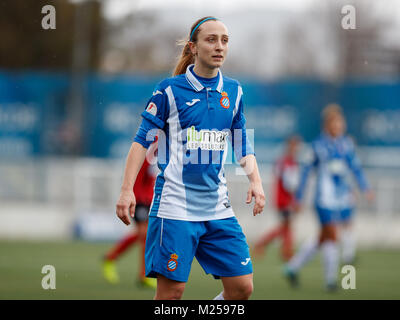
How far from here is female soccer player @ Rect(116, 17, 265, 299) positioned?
5.26 m

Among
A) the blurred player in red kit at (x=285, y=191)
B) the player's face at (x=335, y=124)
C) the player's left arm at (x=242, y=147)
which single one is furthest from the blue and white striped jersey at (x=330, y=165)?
the player's left arm at (x=242, y=147)

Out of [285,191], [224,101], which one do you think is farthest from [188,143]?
[285,191]

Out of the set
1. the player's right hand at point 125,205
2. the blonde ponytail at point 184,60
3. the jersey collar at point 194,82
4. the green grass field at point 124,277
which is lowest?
the green grass field at point 124,277

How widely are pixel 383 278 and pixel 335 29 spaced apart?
15969 mm

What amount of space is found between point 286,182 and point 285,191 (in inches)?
6.5

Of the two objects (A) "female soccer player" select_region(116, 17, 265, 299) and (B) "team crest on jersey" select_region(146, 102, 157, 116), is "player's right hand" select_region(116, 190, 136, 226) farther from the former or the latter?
(B) "team crest on jersey" select_region(146, 102, 157, 116)

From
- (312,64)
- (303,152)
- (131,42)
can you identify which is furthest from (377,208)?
(131,42)

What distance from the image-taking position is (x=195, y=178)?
533 centimetres

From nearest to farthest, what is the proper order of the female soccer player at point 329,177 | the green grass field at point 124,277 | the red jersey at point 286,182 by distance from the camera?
1. the green grass field at point 124,277
2. the female soccer player at point 329,177
3. the red jersey at point 286,182

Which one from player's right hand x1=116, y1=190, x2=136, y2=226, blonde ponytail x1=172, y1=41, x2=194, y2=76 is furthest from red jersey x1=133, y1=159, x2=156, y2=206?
player's right hand x1=116, y1=190, x2=136, y2=226

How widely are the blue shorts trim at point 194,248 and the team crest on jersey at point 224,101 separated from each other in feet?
2.51

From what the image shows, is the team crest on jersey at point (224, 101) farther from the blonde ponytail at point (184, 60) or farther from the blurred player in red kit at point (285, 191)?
the blurred player in red kit at point (285, 191)

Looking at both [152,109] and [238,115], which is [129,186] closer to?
[152,109]

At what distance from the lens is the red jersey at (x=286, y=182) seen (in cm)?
1440
